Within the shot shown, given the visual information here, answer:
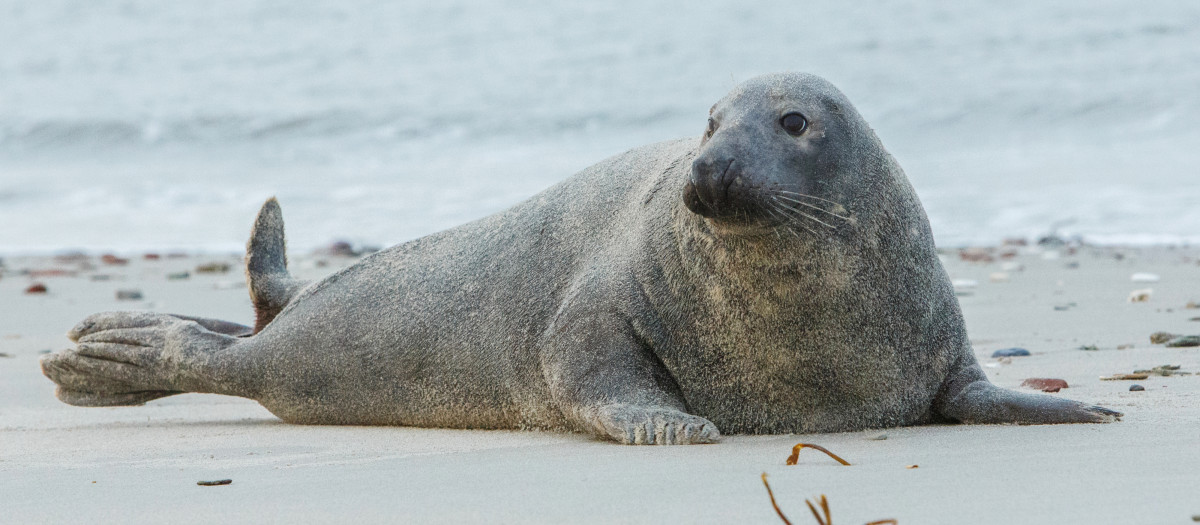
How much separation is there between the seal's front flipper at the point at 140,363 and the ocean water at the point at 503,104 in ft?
23.0

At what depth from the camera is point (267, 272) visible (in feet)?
15.1

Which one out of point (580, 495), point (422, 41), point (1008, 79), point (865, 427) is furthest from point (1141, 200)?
point (422, 41)

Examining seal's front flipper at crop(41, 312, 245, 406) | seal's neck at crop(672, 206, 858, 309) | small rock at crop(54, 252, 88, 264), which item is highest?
small rock at crop(54, 252, 88, 264)

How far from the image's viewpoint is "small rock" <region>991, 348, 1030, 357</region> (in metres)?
4.91

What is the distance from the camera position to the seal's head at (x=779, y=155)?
2975 millimetres

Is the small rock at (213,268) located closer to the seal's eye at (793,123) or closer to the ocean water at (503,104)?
the ocean water at (503,104)

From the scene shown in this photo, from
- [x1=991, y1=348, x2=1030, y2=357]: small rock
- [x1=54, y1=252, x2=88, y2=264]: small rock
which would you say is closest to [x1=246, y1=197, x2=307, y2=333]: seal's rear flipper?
[x1=991, y1=348, x2=1030, y2=357]: small rock

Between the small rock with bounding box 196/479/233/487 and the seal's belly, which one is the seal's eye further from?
the small rock with bounding box 196/479/233/487

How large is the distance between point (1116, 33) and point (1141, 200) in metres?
7.89

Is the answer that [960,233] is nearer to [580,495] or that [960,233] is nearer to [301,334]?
[301,334]

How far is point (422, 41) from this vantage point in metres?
22.1

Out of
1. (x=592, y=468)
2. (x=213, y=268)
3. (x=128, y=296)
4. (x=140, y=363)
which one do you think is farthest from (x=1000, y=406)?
(x=213, y=268)

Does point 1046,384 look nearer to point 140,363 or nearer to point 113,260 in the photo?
point 140,363

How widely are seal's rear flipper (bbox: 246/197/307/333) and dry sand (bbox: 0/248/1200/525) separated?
0.38 meters
